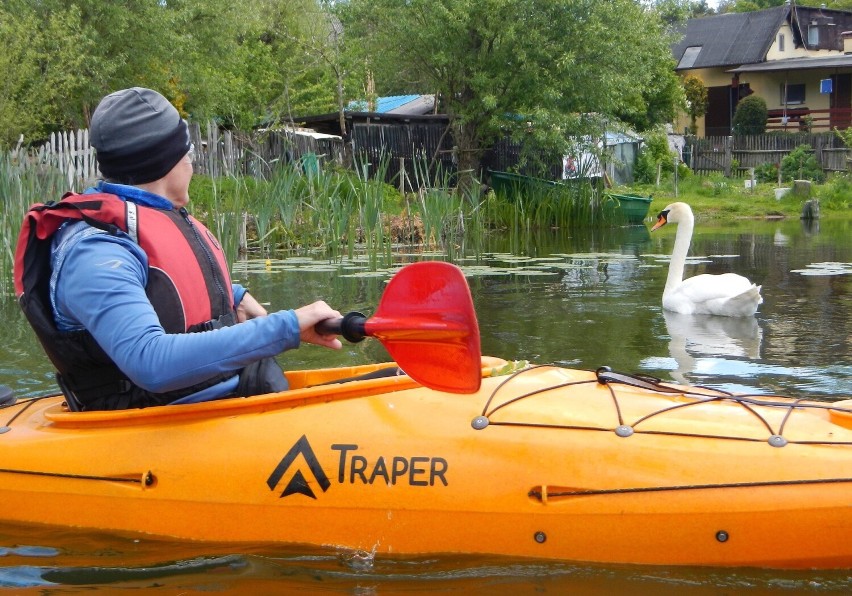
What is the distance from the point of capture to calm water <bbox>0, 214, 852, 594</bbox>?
2.82m

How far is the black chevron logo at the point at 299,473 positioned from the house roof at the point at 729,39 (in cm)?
3638

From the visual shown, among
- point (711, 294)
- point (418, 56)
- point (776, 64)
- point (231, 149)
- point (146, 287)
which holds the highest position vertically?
point (776, 64)

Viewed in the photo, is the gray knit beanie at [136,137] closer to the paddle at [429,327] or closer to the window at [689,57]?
the paddle at [429,327]

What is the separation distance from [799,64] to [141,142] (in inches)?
1377

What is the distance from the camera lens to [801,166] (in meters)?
26.1

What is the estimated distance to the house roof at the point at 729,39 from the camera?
121 feet

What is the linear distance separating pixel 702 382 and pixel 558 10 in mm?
13030

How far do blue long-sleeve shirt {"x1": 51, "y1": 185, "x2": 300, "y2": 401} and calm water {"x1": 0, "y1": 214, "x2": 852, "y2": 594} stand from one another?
648mm

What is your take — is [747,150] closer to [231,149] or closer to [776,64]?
[776,64]

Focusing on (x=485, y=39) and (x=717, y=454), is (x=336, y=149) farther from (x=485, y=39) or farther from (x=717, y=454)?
(x=717, y=454)

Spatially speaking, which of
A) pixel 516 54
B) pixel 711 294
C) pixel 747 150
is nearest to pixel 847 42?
pixel 747 150

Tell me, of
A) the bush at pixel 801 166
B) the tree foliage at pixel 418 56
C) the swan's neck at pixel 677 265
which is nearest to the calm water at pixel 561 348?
the swan's neck at pixel 677 265

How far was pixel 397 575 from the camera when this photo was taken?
2865mm

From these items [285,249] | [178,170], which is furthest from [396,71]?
[178,170]
